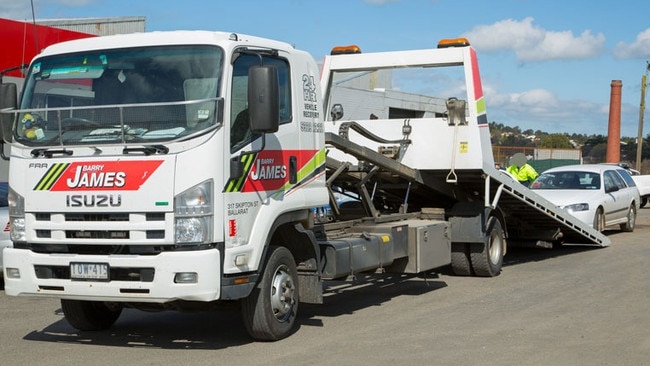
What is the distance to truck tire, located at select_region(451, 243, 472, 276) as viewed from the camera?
12.8 m

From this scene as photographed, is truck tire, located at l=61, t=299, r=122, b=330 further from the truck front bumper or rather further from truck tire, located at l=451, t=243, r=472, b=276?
truck tire, located at l=451, t=243, r=472, b=276

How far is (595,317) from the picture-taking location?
9.52m

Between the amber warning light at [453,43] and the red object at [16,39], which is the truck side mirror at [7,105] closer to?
the amber warning light at [453,43]

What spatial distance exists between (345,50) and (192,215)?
6.42m

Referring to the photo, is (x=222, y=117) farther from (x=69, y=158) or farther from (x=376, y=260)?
(x=376, y=260)

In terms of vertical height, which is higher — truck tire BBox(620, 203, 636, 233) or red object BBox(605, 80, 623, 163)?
red object BBox(605, 80, 623, 163)

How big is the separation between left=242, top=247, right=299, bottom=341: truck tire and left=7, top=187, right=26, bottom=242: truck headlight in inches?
79.7

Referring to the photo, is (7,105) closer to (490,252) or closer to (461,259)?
(461,259)

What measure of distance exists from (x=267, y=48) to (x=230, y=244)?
192cm

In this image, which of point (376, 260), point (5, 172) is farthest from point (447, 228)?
point (5, 172)

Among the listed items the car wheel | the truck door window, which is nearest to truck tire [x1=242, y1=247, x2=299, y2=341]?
the truck door window

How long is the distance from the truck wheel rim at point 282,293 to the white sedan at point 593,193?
10406 mm

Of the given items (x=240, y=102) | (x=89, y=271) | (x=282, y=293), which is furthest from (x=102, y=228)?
(x=282, y=293)

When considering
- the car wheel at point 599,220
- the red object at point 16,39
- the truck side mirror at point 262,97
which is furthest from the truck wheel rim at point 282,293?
the red object at point 16,39
